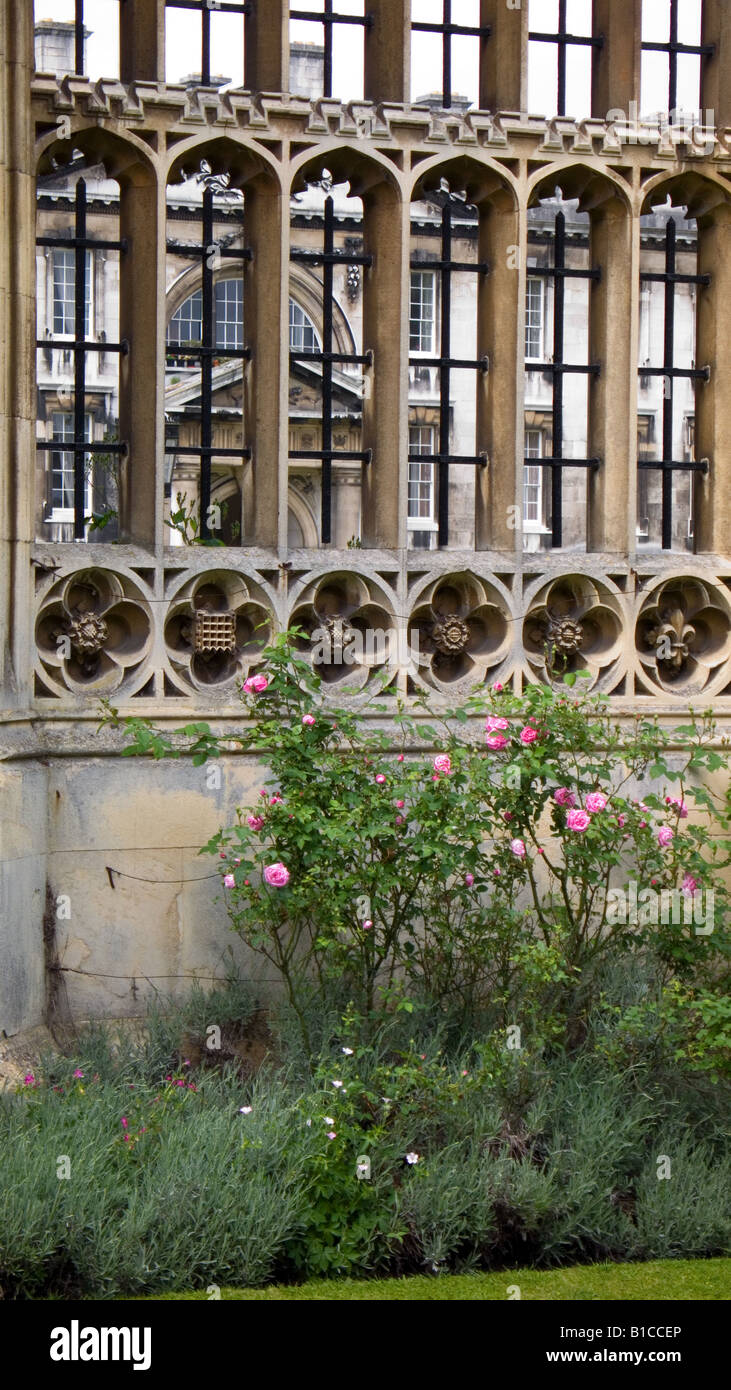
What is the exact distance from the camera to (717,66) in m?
7.91

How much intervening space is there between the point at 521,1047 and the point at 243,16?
4.40 metres

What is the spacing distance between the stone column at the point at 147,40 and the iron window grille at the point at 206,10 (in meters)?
0.28

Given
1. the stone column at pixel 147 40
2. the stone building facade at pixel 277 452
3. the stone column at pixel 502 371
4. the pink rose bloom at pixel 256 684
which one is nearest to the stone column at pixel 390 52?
the stone building facade at pixel 277 452

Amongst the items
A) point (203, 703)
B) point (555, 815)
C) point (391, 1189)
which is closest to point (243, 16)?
point (203, 703)

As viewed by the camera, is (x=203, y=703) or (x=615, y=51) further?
(x=615, y=51)

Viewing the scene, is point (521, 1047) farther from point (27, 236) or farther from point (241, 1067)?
point (27, 236)

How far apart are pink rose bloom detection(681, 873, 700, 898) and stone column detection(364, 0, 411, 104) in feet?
11.1

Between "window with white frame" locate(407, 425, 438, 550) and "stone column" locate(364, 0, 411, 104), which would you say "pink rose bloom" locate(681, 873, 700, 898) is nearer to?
"stone column" locate(364, 0, 411, 104)

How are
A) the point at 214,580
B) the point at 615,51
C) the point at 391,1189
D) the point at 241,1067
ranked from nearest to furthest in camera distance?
the point at 391,1189
the point at 241,1067
the point at 214,580
the point at 615,51

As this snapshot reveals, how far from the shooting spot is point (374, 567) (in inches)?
287

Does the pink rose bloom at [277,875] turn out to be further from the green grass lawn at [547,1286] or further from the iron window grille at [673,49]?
the iron window grille at [673,49]

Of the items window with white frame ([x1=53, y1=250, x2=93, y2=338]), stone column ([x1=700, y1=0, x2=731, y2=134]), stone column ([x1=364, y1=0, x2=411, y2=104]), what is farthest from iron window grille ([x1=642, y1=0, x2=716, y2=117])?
window with white frame ([x1=53, y1=250, x2=93, y2=338])

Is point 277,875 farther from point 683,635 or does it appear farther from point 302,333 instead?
point 302,333

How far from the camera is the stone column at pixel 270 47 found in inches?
284
